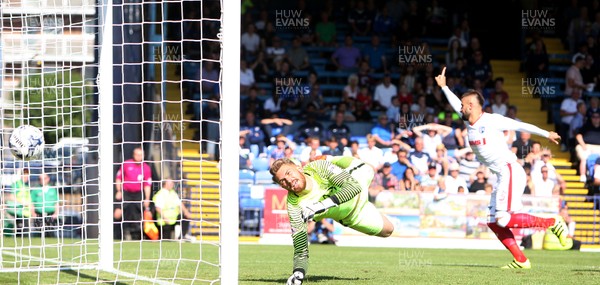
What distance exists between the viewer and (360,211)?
10.1m

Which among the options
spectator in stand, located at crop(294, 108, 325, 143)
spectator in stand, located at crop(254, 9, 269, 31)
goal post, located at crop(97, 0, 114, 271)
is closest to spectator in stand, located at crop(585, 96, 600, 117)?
spectator in stand, located at crop(294, 108, 325, 143)

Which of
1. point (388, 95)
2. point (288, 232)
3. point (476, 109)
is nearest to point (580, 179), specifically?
point (388, 95)

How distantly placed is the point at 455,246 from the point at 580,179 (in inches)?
163

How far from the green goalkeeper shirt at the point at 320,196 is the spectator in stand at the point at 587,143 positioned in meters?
12.6

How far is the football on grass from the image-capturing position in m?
10.9

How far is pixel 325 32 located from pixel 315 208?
16.9 m

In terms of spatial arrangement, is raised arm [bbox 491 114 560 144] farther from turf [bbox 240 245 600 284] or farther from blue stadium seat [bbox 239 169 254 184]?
blue stadium seat [bbox 239 169 254 184]

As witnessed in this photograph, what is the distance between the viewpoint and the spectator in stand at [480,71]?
76.6 feet

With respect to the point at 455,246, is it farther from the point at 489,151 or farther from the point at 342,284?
the point at 342,284

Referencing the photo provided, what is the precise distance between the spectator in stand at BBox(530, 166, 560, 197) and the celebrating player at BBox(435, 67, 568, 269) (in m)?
8.37

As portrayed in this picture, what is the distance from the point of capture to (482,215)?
18875mm

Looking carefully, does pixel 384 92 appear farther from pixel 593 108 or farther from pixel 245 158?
pixel 593 108

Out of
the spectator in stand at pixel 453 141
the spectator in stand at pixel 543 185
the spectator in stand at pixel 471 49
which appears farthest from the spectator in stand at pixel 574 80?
the spectator in stand at pixel 543 185

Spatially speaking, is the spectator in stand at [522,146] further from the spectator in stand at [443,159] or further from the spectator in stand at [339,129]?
the spectator in stand at [339,129]
